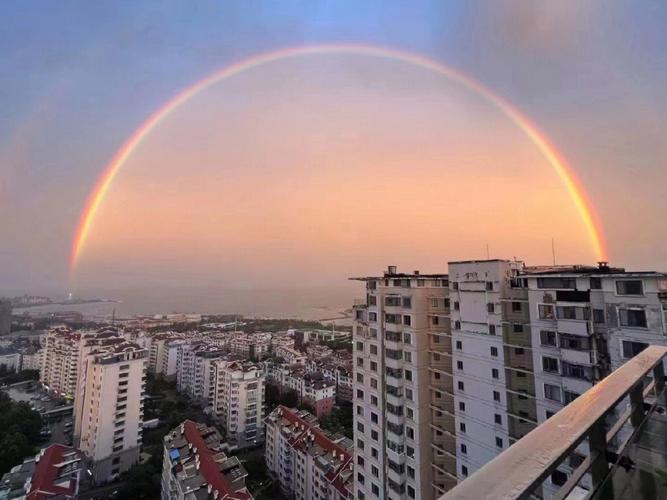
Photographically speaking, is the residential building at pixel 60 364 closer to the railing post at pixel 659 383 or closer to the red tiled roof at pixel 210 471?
the red tiled roof at pixel 210 471

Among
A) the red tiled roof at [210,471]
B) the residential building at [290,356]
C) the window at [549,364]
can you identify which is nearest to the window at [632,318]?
the window at [549,364]

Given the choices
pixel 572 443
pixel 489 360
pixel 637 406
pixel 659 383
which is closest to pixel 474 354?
pixel 489 360

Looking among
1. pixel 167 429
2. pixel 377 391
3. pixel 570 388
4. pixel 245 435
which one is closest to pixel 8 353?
pixel 167 429

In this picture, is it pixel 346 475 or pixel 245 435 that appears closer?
pixel 346 475

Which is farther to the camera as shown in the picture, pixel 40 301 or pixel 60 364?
pixel 40 301

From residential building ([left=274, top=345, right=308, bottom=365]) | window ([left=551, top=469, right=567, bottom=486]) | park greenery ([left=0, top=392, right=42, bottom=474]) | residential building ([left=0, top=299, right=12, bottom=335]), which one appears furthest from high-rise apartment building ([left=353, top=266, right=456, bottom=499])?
residential building ([left=0, top=299, right=12, bottom=335])

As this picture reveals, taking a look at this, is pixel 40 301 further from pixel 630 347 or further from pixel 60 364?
pixel 630 347

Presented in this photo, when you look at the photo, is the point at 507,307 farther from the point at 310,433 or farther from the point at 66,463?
the point at 66,463
